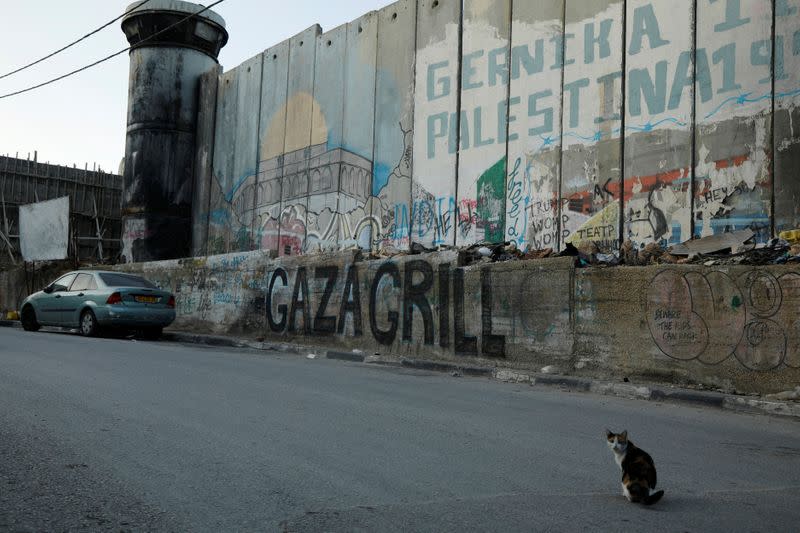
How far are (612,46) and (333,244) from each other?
25.1ft

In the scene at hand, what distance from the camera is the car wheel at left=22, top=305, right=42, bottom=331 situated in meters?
15.0

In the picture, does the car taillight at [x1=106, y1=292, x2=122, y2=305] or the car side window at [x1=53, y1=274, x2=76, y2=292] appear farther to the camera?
the car side window at [x1=53, y1=274, x2=76, y2=292]

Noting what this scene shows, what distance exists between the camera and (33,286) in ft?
75.1

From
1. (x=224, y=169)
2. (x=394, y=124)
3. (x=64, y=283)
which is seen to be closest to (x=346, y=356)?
(x=394, y=124)

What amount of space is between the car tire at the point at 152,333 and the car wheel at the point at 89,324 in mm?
979

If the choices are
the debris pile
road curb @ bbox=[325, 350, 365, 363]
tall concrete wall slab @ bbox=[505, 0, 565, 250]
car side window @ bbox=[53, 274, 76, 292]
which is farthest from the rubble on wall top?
car side window @ bbox=[53, 274, 76, 292]

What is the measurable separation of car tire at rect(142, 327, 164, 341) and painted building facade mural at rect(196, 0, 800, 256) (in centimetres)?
366

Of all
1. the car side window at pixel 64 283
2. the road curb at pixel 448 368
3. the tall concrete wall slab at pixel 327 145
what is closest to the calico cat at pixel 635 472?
the road curb at pixel 448 368

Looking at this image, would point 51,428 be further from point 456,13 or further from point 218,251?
point 218,251

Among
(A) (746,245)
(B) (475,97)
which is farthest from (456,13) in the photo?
(A) (746,245)

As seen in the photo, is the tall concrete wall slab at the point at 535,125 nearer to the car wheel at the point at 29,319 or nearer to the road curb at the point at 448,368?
the road curb at the point at 448,368

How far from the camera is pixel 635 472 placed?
3307 millimetres

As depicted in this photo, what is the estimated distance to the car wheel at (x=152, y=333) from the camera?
14.3 meters

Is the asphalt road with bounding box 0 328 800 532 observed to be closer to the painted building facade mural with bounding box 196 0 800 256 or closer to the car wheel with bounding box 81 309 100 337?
the painted building facade mural with bounding box 196 0 800 256
